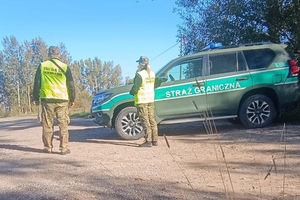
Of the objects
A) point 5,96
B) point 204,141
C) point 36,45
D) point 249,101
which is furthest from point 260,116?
point 5,96

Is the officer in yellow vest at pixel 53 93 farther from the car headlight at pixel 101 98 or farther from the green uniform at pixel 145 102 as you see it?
the green uniform at pixel 145 102

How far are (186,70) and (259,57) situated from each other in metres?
1.87

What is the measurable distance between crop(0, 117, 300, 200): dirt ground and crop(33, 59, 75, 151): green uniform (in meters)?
0.50

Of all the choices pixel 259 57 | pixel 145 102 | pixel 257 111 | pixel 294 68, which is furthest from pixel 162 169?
pixel 294 68

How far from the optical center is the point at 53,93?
5801 mm

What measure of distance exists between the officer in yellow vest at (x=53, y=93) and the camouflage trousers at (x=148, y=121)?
148 centimetres

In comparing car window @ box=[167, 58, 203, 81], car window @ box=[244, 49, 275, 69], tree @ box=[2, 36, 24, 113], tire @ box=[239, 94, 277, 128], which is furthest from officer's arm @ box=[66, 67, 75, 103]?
tree @ box=[2, 36, 24, 113]

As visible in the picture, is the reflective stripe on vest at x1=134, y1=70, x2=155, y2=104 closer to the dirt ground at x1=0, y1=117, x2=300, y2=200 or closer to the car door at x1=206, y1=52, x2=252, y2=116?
the dirt ground at x1=0, y1=117, x2=300, y2=200

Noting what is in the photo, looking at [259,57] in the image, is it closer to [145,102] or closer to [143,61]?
[143,61]

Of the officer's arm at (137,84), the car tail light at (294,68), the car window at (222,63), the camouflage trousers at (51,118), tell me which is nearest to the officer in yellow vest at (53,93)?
the camouflage trousers at (51,118)

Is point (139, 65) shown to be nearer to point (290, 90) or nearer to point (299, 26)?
point (290, 90)

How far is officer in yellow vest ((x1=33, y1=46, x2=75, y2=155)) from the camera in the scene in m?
5.80

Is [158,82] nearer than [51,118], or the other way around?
[51,118]

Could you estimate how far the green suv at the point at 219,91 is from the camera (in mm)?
6948
